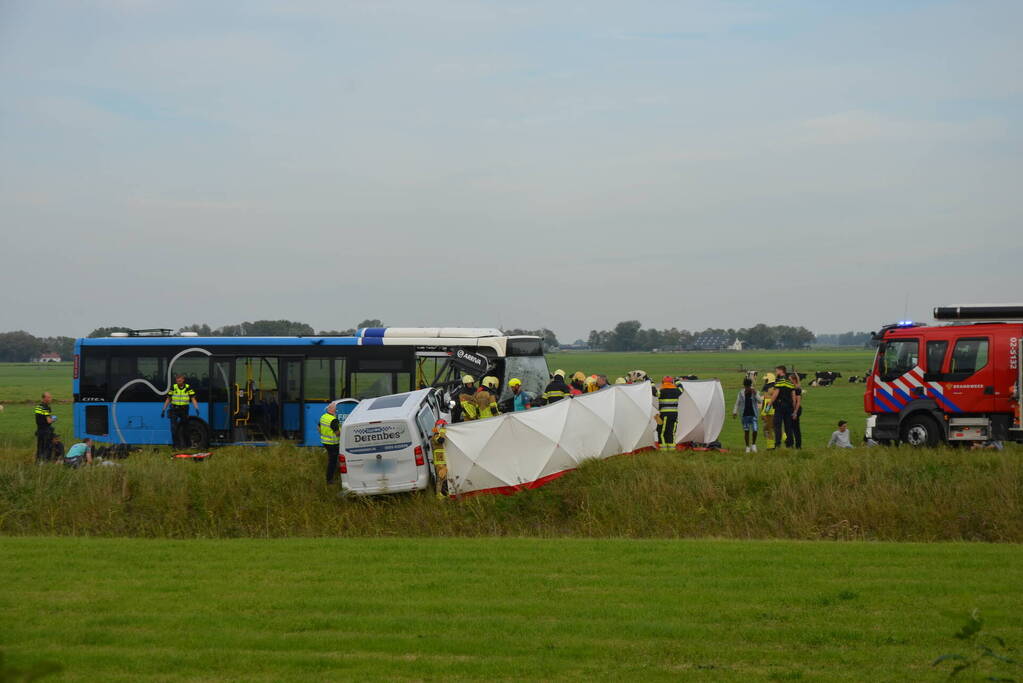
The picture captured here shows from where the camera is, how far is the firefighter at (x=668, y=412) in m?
19.2

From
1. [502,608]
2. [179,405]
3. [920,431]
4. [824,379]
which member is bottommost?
[502,608]

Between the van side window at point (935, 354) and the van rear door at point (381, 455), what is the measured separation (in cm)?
1116

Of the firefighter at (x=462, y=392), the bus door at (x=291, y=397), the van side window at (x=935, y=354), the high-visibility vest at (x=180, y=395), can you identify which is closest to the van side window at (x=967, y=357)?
the van side window at (x=935, y=354)

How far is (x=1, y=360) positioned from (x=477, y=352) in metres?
196

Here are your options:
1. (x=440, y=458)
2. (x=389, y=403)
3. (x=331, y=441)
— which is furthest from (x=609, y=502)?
(x=331, y=441)

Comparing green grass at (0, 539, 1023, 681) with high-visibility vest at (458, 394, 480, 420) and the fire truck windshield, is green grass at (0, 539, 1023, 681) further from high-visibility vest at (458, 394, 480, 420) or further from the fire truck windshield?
the fire truck windshield

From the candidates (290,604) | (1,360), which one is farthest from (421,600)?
(1,360)

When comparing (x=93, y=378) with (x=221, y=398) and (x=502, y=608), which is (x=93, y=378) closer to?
(x=221, y=398)

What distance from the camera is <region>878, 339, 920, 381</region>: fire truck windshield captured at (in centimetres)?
2067

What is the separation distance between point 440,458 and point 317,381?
9.59 metres

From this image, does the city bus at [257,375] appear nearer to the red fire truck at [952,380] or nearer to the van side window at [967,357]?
the red fire truck at [952,380]

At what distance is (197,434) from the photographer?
25.1 metres

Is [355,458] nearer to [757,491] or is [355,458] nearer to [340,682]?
[757,491]

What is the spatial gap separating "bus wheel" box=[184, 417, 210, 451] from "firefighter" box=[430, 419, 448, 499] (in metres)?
10.4
